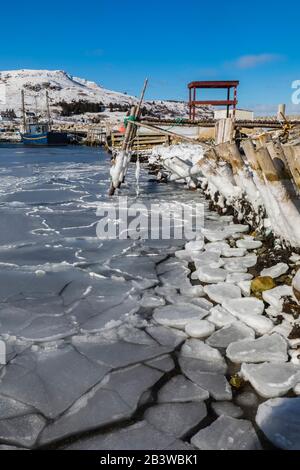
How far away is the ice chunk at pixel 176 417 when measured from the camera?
6.73ft

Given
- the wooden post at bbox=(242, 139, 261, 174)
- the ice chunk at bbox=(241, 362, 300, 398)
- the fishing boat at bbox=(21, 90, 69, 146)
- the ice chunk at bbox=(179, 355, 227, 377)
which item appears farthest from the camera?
the fishing boat at bbox=(21, 90, 69, 146)

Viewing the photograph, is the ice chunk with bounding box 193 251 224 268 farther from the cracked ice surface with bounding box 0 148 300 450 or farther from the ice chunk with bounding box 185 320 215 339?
the ice chunk with bounding box 185 320 215 339

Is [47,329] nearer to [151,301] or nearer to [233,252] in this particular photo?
[151,301]

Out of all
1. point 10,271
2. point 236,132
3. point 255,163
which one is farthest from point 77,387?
point 236,132

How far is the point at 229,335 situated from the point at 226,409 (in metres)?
0.81

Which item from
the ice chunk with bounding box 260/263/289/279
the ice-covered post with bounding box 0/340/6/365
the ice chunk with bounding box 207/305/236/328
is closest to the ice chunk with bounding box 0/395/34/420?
the ice-covered post with bounding box 0/340/6/365

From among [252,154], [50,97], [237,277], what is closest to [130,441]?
[237,277]

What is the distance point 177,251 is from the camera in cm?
518

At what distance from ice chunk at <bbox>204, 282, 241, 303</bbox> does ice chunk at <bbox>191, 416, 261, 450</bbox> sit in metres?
1.54

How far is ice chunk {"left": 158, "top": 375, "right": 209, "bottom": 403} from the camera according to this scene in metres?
2.29

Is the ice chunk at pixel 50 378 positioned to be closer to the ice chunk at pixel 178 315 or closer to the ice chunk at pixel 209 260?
the ice chunk at pixel 178 315

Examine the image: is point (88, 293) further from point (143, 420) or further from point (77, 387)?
point (143, 420)

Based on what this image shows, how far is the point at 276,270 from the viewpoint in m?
3.89

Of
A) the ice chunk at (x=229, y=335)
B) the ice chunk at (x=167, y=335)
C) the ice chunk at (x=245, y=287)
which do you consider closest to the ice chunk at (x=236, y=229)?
the ice chunk at (x=245, y=287)
